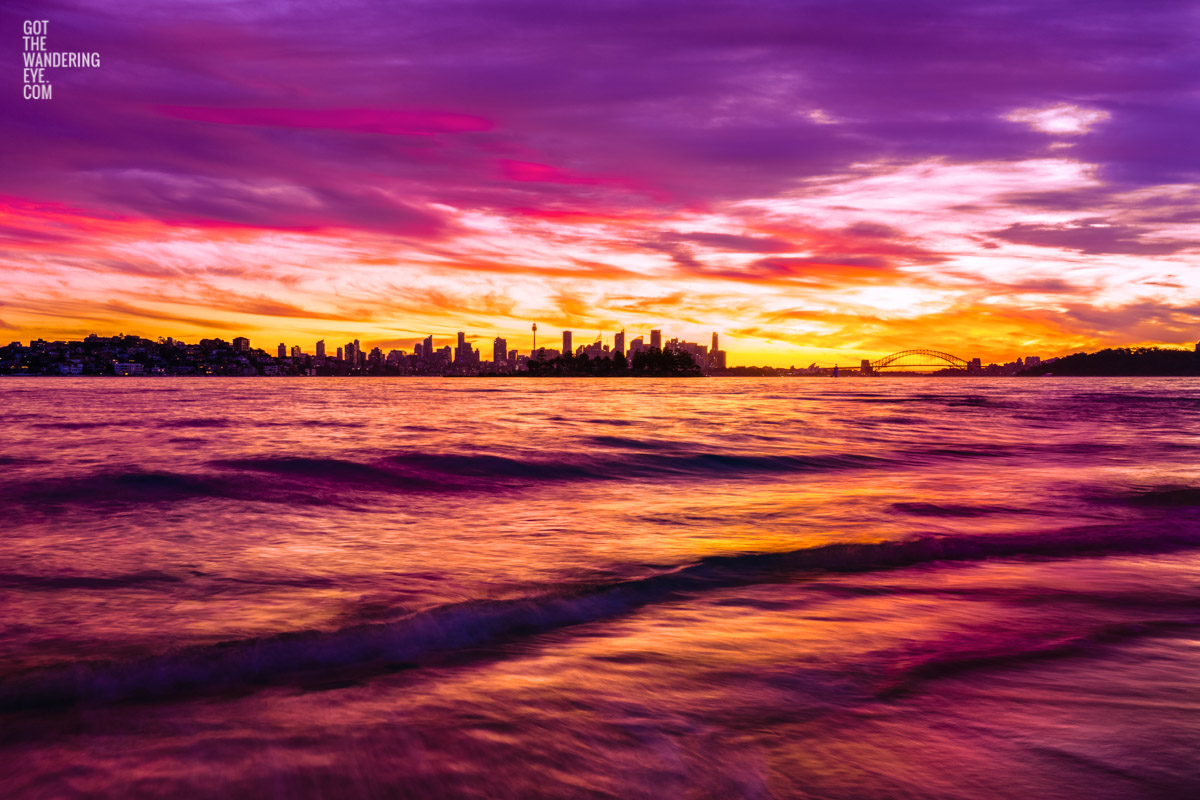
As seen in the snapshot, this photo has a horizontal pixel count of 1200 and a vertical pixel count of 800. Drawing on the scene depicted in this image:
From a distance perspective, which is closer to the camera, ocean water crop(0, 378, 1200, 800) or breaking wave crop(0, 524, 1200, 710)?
ocean water crop(0, 378, 1200, 800)

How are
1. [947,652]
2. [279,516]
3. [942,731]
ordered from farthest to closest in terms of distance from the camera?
[279,516] → [947,652] → [942,731]

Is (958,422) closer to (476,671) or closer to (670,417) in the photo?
(670,417)

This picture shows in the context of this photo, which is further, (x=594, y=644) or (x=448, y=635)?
(x=448, y=635)

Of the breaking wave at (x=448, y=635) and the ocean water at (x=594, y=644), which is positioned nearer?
the ocean water at (x=594, y=644)

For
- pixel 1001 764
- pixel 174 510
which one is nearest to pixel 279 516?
pixel 174 510

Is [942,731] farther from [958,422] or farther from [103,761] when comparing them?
[958,422]

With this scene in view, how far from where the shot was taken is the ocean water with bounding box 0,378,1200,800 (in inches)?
124

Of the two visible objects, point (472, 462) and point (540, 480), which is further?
point (472, 462)

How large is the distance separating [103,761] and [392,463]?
482 inches

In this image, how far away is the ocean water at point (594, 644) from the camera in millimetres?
3148

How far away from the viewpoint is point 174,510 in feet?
31.4

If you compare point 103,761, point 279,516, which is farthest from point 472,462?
point 103,761

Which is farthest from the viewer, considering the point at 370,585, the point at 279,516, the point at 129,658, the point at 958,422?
the point at 958,422

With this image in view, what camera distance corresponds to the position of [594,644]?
479cm
